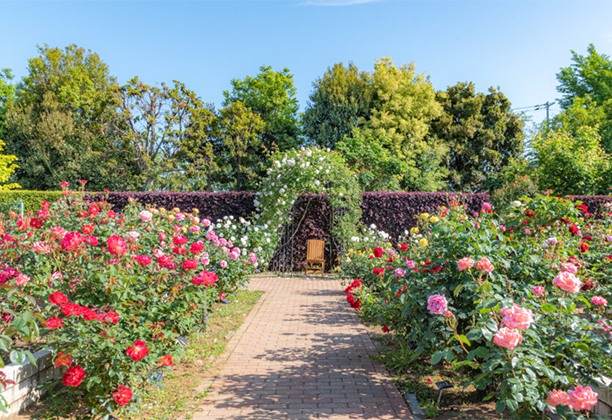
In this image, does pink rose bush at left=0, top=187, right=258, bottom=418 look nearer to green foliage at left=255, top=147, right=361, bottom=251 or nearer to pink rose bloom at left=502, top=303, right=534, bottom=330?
pink rose bloom at left=502, top=303, right=534, bottom=330

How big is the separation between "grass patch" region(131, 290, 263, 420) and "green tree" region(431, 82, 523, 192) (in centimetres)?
1684

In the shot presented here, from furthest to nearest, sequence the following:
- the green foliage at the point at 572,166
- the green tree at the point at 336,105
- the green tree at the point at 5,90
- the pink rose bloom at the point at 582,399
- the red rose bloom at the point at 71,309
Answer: the green tree at the point at 5,90 < the green tree at the point at 336,105 < the green foliage at the point at 572,166 < the red rose bloom at the point at 71,309 < the pink rose bloom at the point at 582,399

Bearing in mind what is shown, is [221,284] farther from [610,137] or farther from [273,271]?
[610,137]

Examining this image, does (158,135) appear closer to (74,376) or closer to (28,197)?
(28,197)

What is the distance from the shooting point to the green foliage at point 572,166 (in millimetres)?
12273

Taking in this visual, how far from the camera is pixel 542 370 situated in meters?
2.10

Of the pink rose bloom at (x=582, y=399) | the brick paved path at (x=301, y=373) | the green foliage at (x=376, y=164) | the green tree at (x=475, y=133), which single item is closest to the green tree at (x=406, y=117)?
the green tree at (x=475, y=133)

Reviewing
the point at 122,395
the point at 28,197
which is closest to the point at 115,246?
the point at 122,395

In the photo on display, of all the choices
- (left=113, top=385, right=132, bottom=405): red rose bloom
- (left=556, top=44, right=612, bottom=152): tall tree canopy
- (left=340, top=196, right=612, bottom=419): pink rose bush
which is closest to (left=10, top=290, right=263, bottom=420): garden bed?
(left=113, top=385, right=132, bottom=405): red rose bloom

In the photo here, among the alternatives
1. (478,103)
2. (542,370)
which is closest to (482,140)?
(478,103)

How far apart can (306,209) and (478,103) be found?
13.9 m

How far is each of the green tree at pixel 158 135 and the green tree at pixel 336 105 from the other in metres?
5.42

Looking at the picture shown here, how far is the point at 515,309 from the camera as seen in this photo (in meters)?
2.03

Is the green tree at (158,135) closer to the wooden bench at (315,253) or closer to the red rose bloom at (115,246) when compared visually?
the wooden bench at (315,253)
